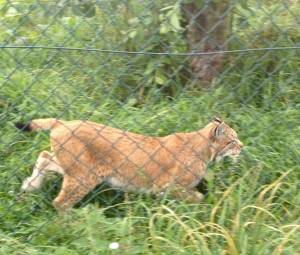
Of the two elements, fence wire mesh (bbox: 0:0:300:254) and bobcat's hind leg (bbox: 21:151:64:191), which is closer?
fence wire mesh (bbox: 0:0:300:254)

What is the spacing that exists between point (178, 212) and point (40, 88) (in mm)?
1419

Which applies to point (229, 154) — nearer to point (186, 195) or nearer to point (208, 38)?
point (186, 195)

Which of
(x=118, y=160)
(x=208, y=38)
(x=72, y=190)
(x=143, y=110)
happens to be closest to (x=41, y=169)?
(x=72, y=190)

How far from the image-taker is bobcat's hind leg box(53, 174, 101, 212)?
11.1 ft

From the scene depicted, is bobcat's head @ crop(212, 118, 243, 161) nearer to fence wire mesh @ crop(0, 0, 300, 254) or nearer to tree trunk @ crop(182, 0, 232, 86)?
fence wire mesh @ crop(0, 0, 300, 254)

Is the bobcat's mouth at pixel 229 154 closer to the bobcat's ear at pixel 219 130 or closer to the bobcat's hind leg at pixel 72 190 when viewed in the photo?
the bobcat's ear at pixel 219 130

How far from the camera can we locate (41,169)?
11.3 feet

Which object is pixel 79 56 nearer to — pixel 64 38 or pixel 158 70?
pixel 64 38

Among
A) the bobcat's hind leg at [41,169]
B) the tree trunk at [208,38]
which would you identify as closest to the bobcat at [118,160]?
the bobcat's hind leg at [41,169]

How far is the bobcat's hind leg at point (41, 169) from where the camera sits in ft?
11.2

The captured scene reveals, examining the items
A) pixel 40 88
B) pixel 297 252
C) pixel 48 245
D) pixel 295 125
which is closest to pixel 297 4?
pixel 295 125

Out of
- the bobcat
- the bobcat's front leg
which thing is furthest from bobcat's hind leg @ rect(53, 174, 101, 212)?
the bobcat's front leg

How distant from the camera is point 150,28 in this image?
3600 millimetres

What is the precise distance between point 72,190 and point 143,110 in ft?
2.26
